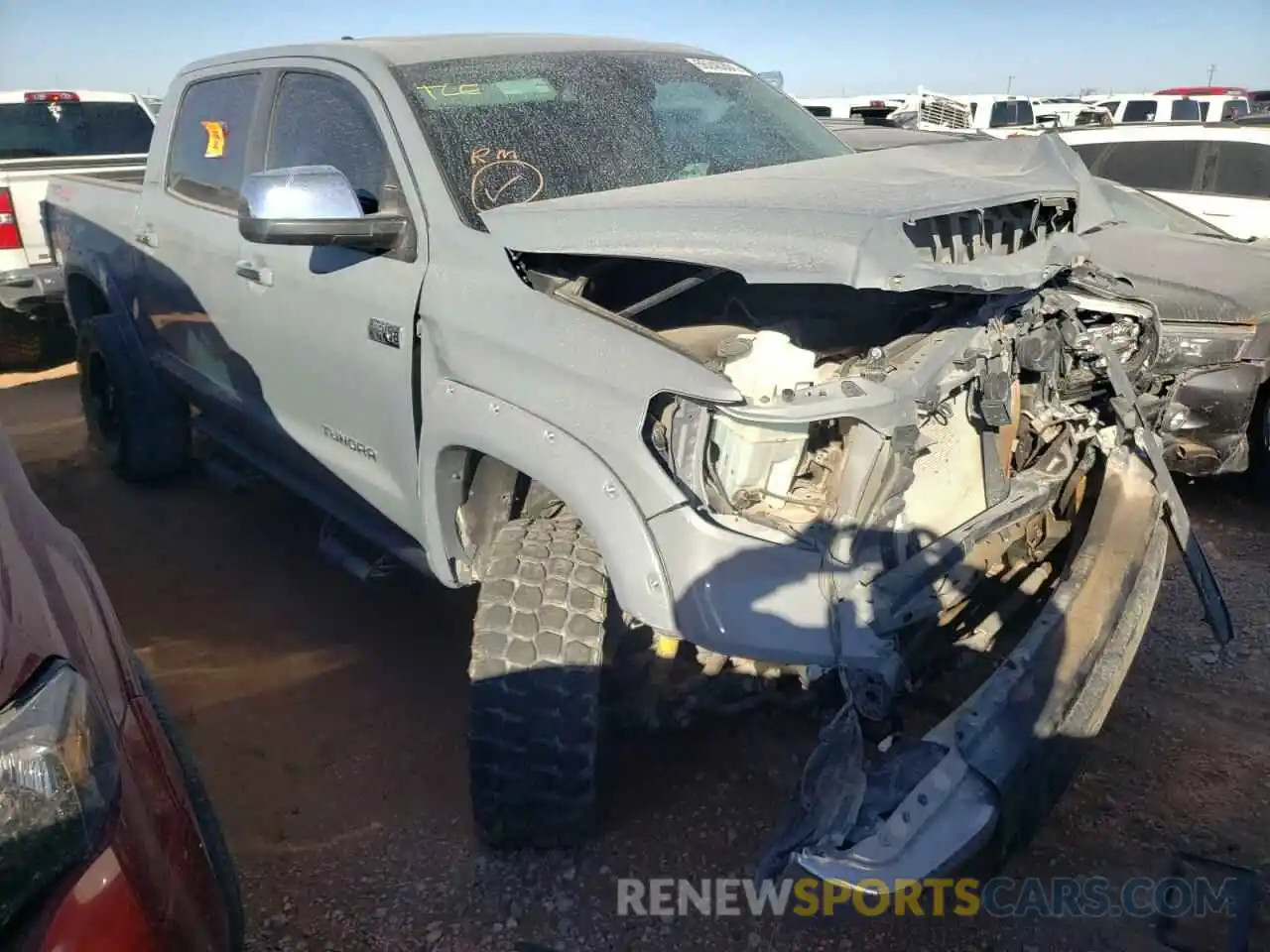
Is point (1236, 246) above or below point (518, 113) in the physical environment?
below

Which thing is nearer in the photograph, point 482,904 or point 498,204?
point 482,904

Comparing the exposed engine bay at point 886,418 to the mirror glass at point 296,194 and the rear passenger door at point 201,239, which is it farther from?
the rear passenger door at point 201,239

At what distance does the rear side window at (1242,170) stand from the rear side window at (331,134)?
6890 millimetres

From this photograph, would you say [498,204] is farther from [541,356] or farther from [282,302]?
[282,302]

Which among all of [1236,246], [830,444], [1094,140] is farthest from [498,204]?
[1094,140]

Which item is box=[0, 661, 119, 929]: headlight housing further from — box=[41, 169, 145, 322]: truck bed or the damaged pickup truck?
box=[41, 169, 145, 322]: truck bed

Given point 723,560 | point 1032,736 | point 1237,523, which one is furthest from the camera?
point 1237,523

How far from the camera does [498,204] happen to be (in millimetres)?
2857

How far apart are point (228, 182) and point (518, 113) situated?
1371 millimetres

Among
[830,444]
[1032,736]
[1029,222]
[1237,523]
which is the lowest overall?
[1237,523]

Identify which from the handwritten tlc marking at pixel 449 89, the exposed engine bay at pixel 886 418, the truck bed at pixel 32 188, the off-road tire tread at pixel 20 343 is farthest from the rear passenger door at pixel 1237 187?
the off-road tire tread at pixel 20 343

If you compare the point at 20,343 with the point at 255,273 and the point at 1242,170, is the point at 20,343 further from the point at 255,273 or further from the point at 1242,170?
the point at 1242,170

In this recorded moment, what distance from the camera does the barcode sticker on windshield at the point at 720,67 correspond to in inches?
148

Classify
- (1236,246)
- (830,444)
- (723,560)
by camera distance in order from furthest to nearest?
(1236,246)
(830,444)
(723,560)
